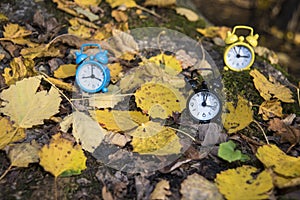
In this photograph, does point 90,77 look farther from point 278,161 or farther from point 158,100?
point 278,161

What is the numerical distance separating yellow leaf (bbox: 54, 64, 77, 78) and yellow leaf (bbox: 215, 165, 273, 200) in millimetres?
897

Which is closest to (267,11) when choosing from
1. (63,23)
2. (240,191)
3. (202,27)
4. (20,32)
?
(202,27)

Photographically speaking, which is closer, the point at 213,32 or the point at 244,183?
the point at 244,183

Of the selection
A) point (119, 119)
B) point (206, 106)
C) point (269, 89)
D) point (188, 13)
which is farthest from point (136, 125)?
point (188, 13)

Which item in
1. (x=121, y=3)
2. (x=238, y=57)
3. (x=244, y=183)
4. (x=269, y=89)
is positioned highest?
(x=121, y=3)

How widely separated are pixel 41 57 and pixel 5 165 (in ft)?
2.23

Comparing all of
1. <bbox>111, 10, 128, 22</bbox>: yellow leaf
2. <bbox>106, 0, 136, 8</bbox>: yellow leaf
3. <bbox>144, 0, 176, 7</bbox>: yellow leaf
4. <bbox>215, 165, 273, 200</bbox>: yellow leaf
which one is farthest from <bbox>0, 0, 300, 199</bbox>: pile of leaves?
<bbox>144, 0, 176, 7</bbox>: yellow leaf

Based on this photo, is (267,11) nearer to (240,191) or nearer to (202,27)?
(202,27)

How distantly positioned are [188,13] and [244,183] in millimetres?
1483

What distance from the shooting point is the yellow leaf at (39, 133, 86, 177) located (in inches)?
61.9

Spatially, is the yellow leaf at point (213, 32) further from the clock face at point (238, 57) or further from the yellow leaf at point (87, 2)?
the yellow leaf at point (87, 2)

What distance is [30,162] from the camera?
161 centimetres

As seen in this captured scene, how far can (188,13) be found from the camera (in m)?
2.72

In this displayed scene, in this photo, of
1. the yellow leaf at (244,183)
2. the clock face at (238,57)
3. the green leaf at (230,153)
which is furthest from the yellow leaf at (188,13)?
the yellow leaf at (244,183)
